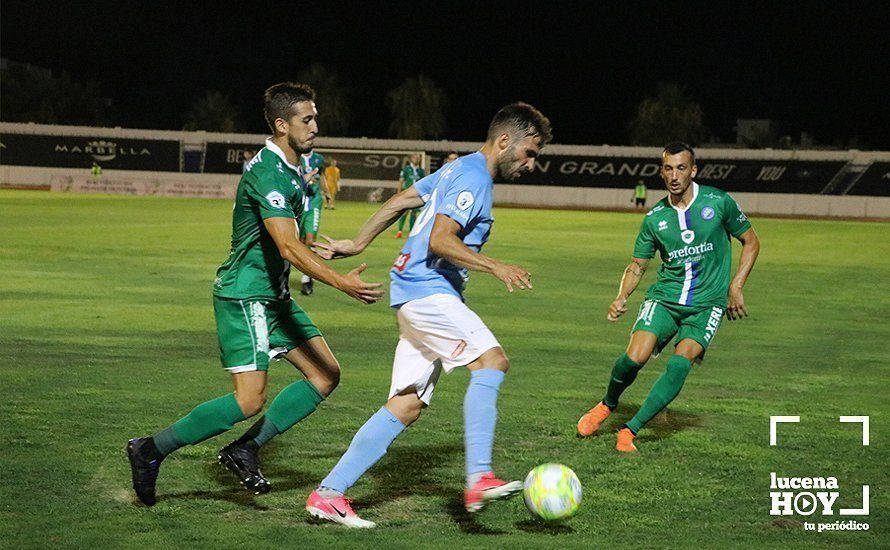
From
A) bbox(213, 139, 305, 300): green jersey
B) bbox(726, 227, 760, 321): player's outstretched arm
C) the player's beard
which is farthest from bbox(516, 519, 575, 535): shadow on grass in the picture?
bbox(726, 227, 760, 321): player's outstretched arm

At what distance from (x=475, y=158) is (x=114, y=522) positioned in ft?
7.58

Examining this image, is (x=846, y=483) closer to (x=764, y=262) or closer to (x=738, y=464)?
(x=738, y=464)

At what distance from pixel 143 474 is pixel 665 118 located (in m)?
78.4

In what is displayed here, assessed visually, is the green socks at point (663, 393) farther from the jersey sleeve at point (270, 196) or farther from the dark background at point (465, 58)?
the dark background at point (465, 58)

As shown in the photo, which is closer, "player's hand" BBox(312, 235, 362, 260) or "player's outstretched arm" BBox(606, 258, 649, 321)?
"player's hand" BBox(312, 235, 362, 260)

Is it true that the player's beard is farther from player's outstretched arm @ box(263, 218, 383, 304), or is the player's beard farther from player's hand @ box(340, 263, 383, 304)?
player's hand @ box(340, 263, 383, 304)

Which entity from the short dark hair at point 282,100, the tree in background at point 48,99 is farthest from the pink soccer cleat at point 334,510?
the tree in background at point 48,99

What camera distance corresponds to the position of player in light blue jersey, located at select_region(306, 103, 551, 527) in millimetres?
5027

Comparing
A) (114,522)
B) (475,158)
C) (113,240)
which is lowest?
(114,522)

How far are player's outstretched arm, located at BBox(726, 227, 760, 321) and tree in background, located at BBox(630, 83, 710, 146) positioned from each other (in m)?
74.3

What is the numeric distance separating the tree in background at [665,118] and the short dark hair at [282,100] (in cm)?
7690

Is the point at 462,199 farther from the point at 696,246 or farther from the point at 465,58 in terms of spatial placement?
the point at 465,58

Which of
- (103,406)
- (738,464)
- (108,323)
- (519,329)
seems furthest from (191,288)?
(738,464)

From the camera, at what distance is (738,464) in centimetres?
667
